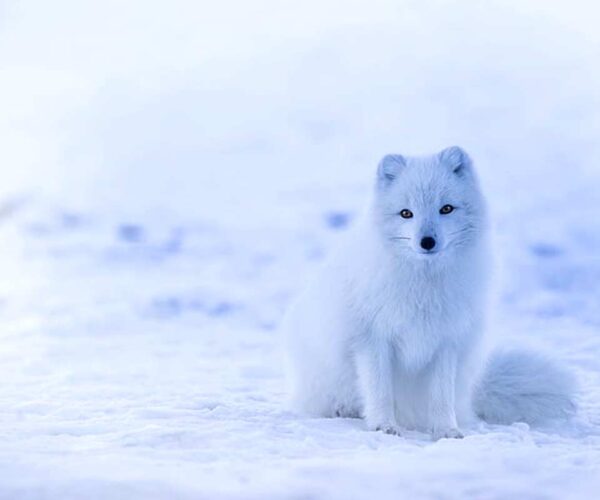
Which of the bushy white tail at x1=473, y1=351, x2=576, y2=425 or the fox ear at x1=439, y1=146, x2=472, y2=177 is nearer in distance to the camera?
the fox ear at x1=439, y1=146, x2=472, y2=177

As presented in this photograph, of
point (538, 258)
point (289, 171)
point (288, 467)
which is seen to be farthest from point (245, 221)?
point (288, 467)

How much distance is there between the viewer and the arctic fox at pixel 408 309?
3.19 meters

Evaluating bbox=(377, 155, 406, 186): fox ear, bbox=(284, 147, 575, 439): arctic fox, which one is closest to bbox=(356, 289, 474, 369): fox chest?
bbox=(284, 147, 575, 439): arctic fox

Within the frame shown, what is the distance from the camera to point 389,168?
3.27m

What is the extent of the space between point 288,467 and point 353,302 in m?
1.01

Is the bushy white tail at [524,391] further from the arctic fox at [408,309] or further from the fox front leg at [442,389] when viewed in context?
the fox front leg at [442,389]

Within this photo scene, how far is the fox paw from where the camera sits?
3.19 meters

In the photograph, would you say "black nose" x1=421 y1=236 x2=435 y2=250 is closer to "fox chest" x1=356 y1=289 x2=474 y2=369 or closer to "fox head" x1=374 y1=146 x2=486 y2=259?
"fox head" x1=374 y1=146 x2=486 y2=259

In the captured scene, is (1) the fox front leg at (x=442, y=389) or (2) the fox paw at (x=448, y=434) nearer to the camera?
(2) the fox paw at (x=448, y=434)

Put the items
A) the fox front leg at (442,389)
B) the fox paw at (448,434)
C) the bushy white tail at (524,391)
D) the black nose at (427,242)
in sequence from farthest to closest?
the bushy white tail at (524,391) → the fox front leg at (442,389) → the fox paw at (448,434) → the black nose at (427,242)

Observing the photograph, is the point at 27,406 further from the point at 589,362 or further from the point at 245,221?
the point at 245,221

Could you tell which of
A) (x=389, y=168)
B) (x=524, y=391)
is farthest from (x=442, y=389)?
(x=389, y=168)

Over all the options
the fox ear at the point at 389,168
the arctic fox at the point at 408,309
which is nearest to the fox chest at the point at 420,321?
the arctic fox at the point at 408,309

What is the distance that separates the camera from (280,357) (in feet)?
17.4
